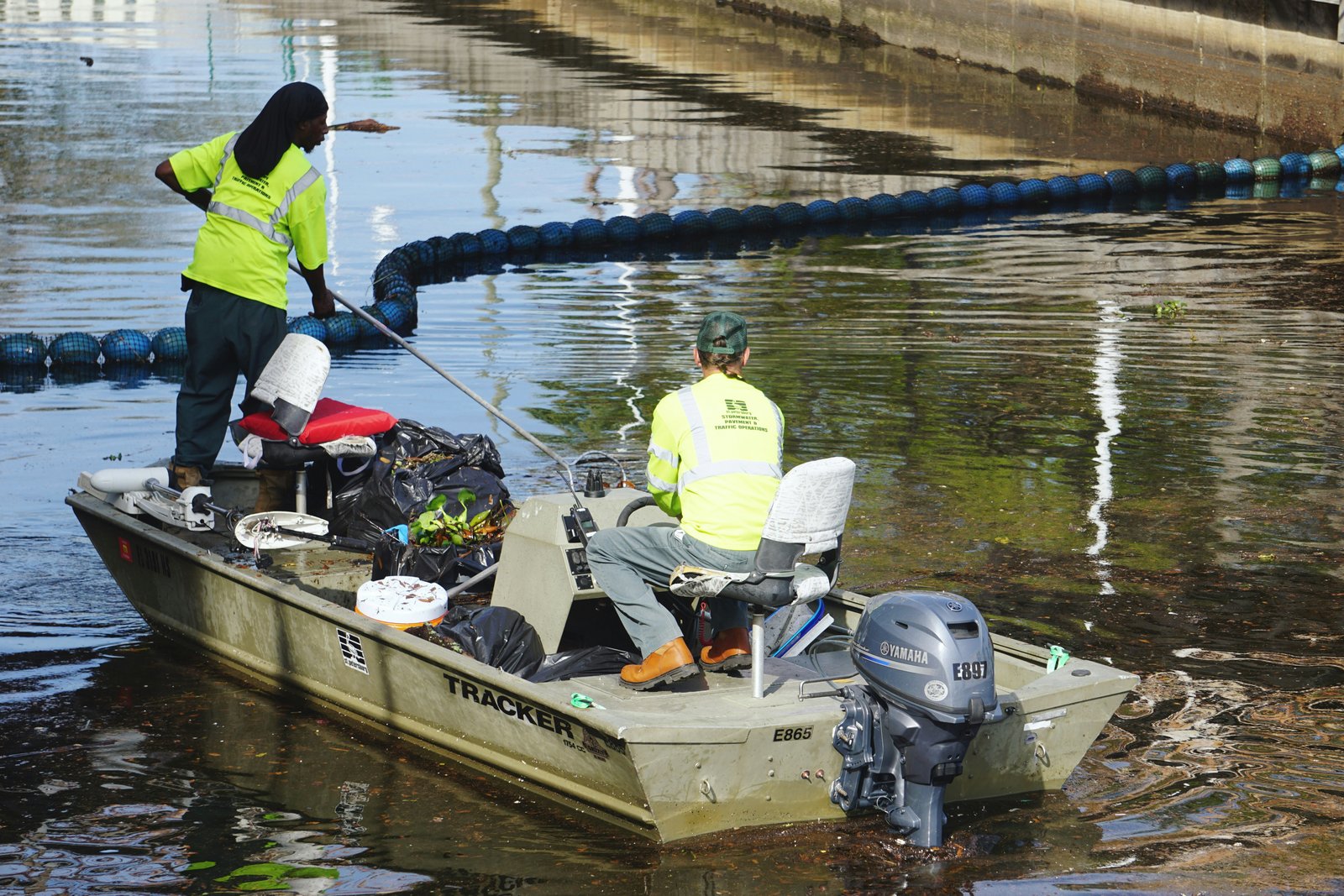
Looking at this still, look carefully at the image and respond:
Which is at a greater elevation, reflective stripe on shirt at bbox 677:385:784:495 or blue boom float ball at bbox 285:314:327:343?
reflective stripe on shirt at bbox 677:385:784:495

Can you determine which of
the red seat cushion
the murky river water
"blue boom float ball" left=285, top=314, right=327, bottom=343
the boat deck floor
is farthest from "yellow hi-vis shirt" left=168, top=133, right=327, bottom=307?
"blue boom float ball" left=285, top=314, right=327, bottom=343

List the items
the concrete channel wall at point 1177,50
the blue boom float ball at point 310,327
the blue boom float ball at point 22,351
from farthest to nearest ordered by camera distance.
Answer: the concrete channel wall at point 1177,50 < the blue boom float ball at point 310,327 < the blue boom float ball at point 22,351

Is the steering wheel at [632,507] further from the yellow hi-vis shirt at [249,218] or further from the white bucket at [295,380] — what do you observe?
the yellow hi-vis shirt at [249,218]

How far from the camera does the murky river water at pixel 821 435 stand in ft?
21.9

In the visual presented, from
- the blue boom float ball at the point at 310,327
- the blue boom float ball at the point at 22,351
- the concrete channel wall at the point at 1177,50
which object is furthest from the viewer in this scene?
the concrete channel wall at the point at 1177,50

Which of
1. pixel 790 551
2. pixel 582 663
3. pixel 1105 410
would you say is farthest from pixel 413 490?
pixel 1105 410

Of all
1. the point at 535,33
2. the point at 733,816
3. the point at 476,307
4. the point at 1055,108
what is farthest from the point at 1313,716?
the point at 535,33

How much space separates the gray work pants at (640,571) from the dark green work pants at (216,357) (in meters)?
2.69

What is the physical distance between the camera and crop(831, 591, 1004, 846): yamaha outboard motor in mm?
6309

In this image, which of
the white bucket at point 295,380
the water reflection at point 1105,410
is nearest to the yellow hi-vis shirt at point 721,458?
the white bucket at point 295,380

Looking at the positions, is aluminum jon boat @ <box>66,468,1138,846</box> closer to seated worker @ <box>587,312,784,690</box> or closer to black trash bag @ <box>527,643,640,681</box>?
black trash bag @ <box>527,643,640,681</box>

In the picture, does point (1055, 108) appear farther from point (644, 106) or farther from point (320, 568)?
point (320, 568)

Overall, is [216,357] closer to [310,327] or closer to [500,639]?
[500,639]

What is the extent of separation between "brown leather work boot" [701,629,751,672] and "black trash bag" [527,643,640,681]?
1.09 ft
